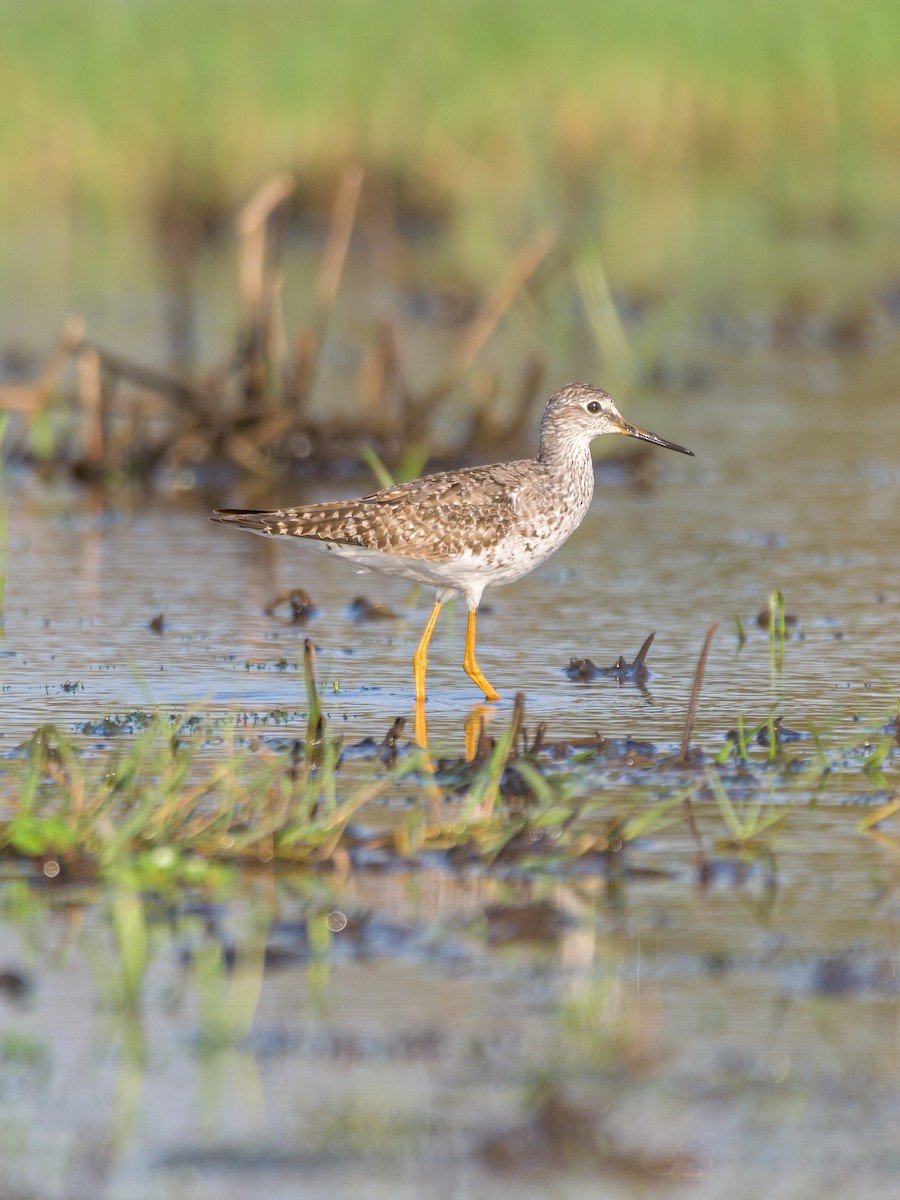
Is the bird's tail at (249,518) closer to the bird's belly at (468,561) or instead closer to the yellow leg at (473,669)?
the bird's belly at (468,561)

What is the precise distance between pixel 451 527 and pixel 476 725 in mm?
871

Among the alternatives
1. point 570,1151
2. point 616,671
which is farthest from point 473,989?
point 616,671

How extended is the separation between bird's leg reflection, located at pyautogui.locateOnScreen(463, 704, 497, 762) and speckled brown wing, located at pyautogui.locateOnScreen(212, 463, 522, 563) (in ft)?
2.04

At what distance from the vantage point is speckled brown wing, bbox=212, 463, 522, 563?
27.9 feet

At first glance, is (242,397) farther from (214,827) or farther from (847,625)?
(214,827)

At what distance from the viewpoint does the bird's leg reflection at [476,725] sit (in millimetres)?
7543

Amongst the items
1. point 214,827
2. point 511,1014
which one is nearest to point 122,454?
point 214,827

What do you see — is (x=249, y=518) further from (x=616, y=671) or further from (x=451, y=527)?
(x=616, y=671)

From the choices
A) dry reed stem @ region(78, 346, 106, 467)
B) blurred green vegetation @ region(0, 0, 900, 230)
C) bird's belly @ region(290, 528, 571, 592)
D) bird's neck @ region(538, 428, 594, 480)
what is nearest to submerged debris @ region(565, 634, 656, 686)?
bird's belly @ region(290, 528, 571, 592)

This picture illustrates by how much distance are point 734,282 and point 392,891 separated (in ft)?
50.2

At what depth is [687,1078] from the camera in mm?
4547

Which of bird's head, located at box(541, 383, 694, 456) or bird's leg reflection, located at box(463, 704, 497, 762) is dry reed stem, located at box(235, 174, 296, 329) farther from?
bird's leg reflection, located at box(463, 704, 497, 762)

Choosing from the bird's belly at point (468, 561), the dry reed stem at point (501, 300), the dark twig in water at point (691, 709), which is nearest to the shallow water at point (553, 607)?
the bird's belly at point (468, 561)

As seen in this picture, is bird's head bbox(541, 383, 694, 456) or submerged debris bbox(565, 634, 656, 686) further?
bird's head bbox(541, 383, 694, 456)
